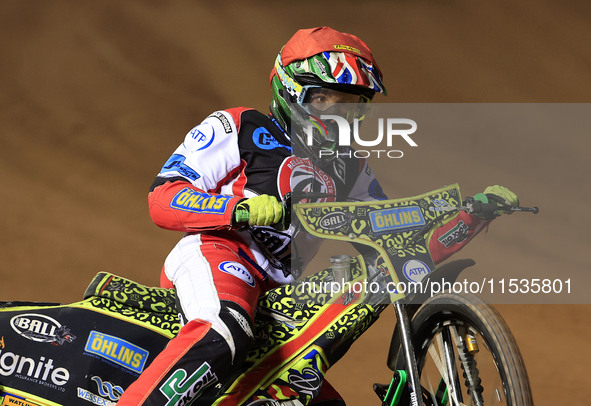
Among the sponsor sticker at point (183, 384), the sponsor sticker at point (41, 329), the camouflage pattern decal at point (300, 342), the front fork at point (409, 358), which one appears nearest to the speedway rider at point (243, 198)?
the sponsor sticker at point (183, 384)

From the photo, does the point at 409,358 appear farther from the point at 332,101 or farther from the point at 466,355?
the point at 332,101

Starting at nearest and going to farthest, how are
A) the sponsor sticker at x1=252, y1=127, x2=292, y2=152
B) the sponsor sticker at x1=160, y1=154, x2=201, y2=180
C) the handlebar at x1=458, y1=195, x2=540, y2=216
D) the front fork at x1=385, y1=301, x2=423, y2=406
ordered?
the front fork at x1=385, y1=301, x2=423, y2=406
the handlebar at x1=458, y1=195, x2=540, y2=216
the sponsor sticker at x1=160, y1=154, x2=201, y2=180
the sponsor sticker at x1=252, y1=127, x2=292, y2=152

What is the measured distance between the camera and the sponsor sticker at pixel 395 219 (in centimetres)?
201

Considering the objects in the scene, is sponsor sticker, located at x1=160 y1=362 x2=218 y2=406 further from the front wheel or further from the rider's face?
the rider's face

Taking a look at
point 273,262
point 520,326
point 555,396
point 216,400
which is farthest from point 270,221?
point 520,326

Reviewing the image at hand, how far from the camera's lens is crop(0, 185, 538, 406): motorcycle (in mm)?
1979

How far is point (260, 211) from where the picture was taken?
1911mm

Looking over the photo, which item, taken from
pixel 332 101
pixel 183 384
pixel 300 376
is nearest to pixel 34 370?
pixel 183 384

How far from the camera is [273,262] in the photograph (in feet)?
7.35

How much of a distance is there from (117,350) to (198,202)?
0.44m

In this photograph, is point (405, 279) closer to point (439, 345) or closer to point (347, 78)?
point (439, 345)

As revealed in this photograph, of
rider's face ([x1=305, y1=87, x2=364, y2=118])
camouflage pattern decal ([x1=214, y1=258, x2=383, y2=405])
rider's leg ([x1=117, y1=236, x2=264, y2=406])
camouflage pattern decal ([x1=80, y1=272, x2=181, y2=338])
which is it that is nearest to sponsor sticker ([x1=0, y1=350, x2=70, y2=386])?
camouflage pattern decal ([x1=80, y1=272, x2=181, y2=338])

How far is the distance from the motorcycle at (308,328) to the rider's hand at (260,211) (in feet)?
0.35

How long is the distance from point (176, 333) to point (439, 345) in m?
0.70
